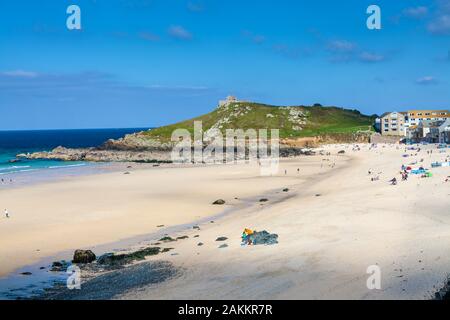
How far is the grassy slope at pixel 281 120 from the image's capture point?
135 m

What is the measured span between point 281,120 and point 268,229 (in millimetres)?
123792

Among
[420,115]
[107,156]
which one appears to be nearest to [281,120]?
[420,115]

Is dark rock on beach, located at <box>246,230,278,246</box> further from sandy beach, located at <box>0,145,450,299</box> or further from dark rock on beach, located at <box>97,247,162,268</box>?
dark rock on beach, located at <box>97,247,162,268</box>

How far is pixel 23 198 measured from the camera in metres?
45.6

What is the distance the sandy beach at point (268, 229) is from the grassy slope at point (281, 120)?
266 ft

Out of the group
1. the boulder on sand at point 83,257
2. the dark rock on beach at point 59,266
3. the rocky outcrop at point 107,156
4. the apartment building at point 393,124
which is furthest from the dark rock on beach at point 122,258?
the apartment building at point 393,124

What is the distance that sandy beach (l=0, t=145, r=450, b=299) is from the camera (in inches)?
645

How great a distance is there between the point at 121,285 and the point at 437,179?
87.7ft

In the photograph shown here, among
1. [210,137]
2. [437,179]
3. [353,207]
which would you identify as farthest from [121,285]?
[210,137]

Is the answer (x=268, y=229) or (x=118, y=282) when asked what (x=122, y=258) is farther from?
(x=268, y=229)

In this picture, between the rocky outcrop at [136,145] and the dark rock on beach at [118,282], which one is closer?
the dark rock on beach at [118,282]

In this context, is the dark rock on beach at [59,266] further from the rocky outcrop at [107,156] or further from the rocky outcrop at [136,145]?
the rocky outcrop at [136,145]

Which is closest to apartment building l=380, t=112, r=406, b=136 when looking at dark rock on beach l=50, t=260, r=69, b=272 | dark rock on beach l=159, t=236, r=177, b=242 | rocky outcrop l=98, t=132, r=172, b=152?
rocky outcrop l=98, t=132, r=172, b=152

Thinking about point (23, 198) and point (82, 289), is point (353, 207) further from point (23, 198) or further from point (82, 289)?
point (23, 198)
